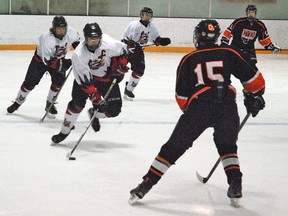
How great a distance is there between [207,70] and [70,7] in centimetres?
927

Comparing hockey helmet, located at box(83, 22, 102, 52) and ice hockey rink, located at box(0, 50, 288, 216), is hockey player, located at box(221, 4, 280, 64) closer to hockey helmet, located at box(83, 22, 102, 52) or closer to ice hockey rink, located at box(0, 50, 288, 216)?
ice hockey rink, located at box(0, 50, 288, 216)

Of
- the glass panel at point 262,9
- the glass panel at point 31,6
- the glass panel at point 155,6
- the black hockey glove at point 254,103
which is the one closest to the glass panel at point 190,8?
the glass panel at point 155,6

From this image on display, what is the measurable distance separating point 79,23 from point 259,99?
8.91 metres

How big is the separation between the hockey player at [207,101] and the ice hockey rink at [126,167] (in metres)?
0.20

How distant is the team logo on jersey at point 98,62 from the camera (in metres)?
5.21

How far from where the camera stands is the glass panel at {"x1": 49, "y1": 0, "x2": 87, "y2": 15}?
12.6m

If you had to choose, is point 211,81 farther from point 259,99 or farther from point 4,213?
point 4,213

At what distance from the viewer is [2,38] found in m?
11.9

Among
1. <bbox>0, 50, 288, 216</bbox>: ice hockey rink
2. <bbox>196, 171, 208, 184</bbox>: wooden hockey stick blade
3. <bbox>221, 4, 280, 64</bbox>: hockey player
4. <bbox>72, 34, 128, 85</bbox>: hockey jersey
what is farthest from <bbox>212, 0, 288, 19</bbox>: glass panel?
<bbox>196, 171, 208, 184</bbox>: wooden hockey stick blade

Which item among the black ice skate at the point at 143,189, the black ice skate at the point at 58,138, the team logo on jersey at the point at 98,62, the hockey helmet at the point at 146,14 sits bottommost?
the black ice skate at the point at 58,138

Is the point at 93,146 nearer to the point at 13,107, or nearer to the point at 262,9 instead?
the point at 13,107

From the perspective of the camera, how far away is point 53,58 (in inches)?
245

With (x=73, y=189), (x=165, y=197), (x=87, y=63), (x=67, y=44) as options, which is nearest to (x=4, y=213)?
(x=73, y=189)

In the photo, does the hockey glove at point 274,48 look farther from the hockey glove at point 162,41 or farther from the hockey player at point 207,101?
the hockey player at point 207,101
